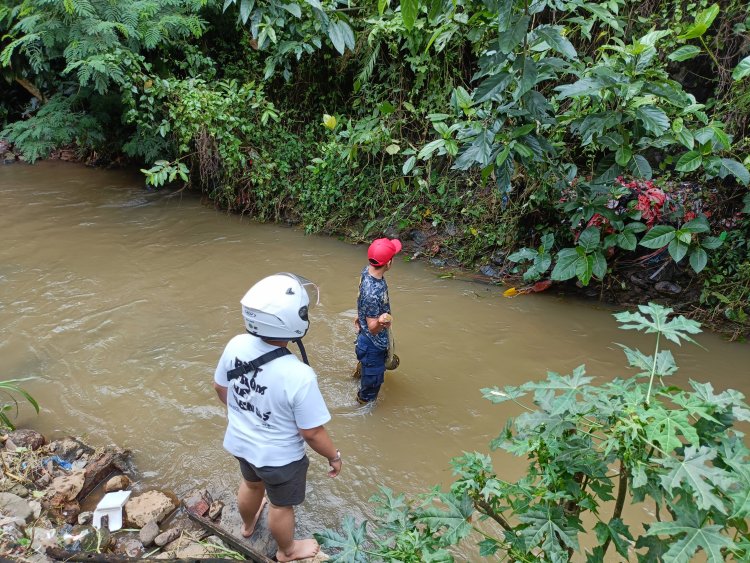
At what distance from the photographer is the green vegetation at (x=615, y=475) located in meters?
1.42

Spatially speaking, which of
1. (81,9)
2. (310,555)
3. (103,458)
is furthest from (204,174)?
(310,555)

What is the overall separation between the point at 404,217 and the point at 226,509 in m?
4.33

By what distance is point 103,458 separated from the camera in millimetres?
3400

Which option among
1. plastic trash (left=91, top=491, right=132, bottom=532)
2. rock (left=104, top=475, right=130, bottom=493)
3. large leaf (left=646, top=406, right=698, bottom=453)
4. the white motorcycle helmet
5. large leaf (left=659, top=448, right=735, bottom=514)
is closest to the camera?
large leaf (left=659, top=448, right=735, bottom=514)

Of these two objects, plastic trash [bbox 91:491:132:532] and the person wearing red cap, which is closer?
plastic trash [bbox 91:491:132:532]

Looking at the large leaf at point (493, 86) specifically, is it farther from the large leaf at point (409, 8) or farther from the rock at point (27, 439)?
the rock at point (27, 439)

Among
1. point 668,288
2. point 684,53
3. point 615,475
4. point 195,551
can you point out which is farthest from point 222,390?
point 668,288

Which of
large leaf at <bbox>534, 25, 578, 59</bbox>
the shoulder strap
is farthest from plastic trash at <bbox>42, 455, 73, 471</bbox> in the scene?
large leaf at <bbox>534, 25, 578, 59</bbox>

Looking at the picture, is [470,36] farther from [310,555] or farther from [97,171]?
[97,171]

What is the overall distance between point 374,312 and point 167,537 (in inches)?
69.1

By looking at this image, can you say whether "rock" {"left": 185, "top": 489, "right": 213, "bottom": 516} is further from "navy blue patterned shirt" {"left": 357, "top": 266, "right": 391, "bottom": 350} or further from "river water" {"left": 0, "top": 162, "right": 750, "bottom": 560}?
"navy blue patterned shirt" {"left": 357, "top": 266, "right": 391, "bottom": 350}

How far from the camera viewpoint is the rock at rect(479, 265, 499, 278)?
588cm

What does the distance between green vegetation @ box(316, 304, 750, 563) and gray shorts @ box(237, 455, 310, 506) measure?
1.85 feet

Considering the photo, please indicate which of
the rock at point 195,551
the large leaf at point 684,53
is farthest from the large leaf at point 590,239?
the rock at point 195,551
